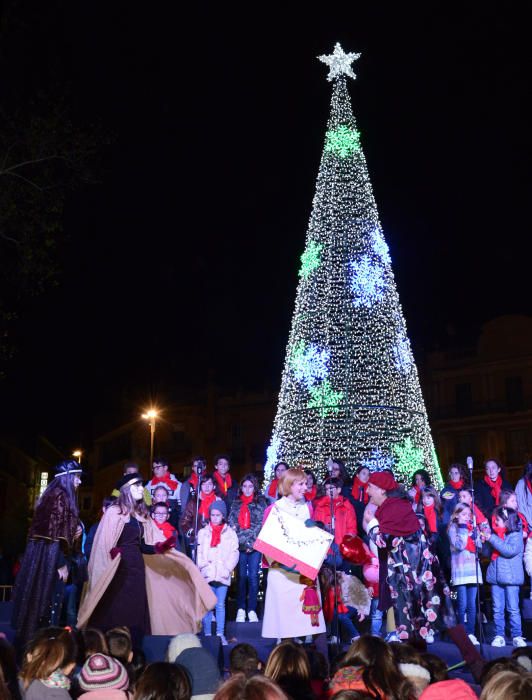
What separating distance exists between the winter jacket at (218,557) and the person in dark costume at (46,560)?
234 cm

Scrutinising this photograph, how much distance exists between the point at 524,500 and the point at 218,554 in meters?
4.41

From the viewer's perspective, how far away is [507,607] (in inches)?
383

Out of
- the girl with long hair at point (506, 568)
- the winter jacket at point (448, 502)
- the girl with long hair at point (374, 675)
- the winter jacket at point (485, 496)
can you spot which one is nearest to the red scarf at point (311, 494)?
the winter jacket at point (448, 502)

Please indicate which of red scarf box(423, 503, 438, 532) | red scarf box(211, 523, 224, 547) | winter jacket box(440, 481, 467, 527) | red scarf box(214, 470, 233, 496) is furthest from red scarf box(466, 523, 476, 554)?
red scarf box(214, 470, 233, 496)

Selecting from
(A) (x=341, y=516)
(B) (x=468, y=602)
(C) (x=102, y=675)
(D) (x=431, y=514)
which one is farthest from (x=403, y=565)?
(C) (x=102, y=675)

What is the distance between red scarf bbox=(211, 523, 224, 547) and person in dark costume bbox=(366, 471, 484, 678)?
247cm

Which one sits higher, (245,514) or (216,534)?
(245,514)

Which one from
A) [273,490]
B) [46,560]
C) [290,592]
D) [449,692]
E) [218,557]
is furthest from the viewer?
[273,490]

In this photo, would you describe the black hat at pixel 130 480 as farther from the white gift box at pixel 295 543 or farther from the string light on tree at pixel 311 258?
the string light on tree at pixel 311 258

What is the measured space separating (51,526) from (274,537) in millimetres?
2454

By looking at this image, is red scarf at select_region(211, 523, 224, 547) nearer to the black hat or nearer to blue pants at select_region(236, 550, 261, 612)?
blue pants at select_region(236, 550, 261, 612)

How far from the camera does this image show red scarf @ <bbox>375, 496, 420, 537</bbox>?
8773 millimetres

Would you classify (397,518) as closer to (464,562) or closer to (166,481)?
(464,562)

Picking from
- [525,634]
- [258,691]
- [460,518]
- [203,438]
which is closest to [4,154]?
[460,518]
